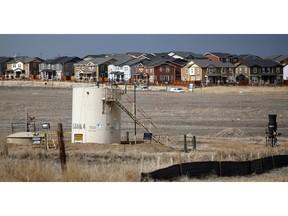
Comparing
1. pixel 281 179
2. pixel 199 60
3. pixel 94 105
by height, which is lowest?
pixel 281 179

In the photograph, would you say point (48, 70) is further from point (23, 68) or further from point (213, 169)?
point (213, 169)

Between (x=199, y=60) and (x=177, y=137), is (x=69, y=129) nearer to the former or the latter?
(x=177, y=137)

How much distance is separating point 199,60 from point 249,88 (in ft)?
19.9

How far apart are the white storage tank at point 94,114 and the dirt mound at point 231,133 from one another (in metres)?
8.61

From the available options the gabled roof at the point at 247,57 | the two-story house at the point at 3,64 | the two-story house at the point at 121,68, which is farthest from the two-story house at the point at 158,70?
the two-story house at the point at 3,64

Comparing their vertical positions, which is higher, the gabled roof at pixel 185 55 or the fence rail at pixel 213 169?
the gabled roof at pixel 185 55

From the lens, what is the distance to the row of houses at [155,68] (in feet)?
143

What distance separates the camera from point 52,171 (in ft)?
74.4

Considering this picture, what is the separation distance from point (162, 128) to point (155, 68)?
807 cm

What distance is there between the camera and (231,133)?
1566 inches

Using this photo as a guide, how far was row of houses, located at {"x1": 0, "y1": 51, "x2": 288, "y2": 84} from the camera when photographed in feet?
143

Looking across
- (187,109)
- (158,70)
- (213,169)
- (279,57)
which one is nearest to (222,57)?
(187,109)

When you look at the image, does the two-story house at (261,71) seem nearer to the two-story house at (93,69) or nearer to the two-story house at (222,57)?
the two-story house at (222,57)

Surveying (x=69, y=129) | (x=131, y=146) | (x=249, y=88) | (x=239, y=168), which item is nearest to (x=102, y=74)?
(x=69, y=129)
